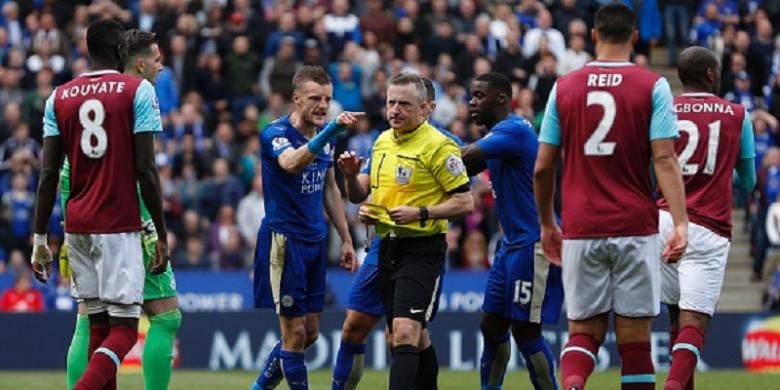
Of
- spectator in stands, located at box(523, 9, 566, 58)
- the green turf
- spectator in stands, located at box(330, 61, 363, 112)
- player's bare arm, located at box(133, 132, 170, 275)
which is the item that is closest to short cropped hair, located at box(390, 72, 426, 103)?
player's bare arm, located at box(133, 132, 170, 275)

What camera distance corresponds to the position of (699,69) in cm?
1305

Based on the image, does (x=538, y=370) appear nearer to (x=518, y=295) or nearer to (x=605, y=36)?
(x=518, y=295)

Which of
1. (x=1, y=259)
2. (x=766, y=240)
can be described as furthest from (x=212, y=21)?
(x=766, y=240)

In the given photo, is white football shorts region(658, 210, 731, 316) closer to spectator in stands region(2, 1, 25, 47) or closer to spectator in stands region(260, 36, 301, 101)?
spectator in stands region(260, 36, 301, 101)

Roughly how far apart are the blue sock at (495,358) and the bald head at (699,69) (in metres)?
2.55

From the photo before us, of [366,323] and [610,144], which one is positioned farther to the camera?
[366,323]

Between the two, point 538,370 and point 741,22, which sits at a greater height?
point 741,22

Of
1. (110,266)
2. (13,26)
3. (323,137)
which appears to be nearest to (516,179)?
(323,137)

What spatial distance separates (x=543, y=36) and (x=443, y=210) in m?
16.6

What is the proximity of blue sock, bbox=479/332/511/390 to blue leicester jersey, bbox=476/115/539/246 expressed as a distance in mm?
790

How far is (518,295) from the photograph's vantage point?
13844 mm

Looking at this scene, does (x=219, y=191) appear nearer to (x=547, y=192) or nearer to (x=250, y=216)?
(x=250, y=216)

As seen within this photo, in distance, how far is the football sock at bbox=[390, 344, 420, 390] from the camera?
12.5 metres

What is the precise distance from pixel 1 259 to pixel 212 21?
572 centimetres
